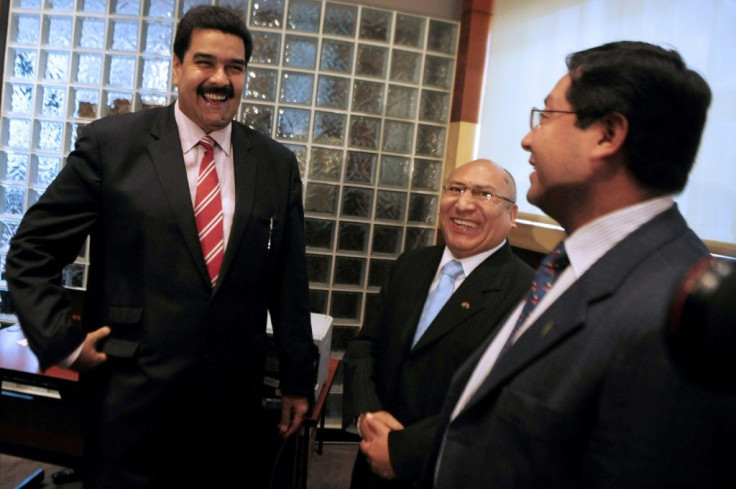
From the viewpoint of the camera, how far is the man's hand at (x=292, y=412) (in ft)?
5.66

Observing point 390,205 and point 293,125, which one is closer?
point 293,125

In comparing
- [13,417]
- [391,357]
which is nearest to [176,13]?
[13,417]

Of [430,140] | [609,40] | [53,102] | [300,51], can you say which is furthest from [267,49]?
[609,40]

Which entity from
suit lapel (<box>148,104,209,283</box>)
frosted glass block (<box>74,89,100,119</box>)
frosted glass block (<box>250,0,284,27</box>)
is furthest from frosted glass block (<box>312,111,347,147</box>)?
suit lapel (<box>148,104,209,283</box>)

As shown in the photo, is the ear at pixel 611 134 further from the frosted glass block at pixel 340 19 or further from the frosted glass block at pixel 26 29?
the frosted glass block at pixel 26 29

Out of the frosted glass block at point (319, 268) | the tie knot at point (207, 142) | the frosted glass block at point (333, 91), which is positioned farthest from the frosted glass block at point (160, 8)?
the tie knot at point (207, 142)

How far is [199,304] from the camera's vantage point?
1.42 m

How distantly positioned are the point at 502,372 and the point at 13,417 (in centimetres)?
225

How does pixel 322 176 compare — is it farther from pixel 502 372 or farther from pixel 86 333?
pixel 502 372

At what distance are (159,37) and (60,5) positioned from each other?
53 centimetres

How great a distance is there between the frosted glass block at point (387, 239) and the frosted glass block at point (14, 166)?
1.95 metres

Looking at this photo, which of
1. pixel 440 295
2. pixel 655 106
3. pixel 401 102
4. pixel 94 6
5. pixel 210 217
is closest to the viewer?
pixel 655 106

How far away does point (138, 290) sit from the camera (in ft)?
4.61

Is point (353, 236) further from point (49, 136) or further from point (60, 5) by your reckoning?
point (60, 5)
